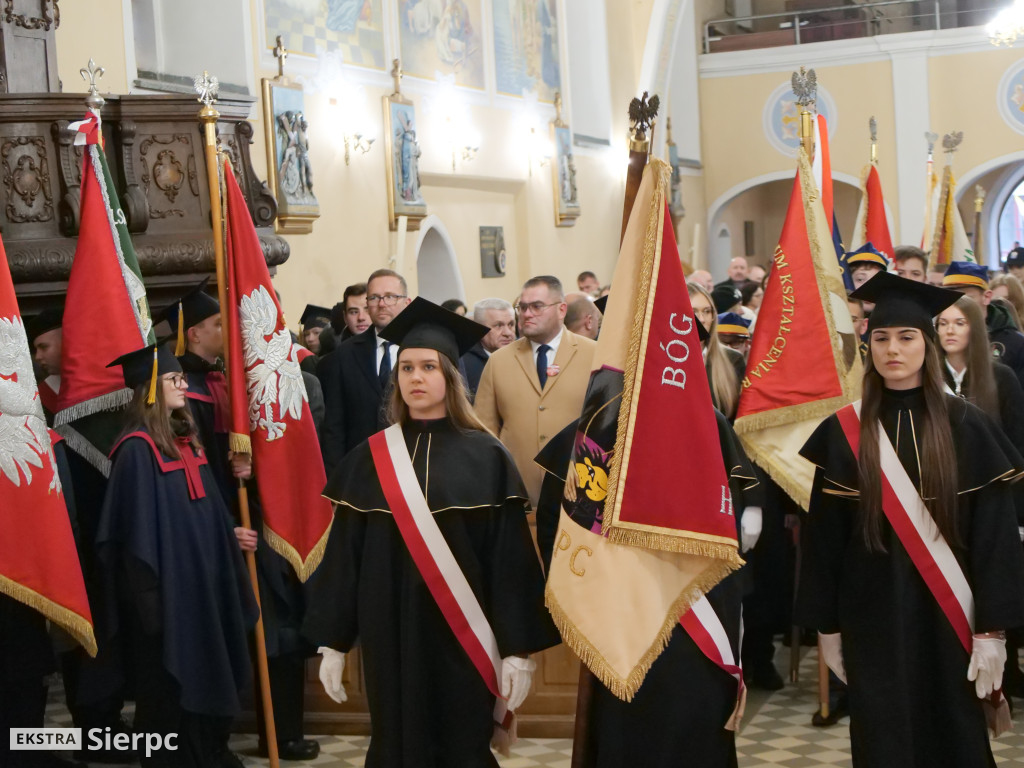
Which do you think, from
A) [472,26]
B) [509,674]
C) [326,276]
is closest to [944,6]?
[472,26]

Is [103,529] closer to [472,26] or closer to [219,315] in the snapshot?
[219,315]

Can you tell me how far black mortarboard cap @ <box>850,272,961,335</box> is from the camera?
13.3 feet

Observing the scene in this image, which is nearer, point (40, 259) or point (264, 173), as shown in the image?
point (40, 259)

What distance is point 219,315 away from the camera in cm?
554

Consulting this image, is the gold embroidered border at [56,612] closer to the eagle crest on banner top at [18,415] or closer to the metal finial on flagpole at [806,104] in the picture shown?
the eagle crest on banner top at [18,415]

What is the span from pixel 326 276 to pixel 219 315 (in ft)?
20.0

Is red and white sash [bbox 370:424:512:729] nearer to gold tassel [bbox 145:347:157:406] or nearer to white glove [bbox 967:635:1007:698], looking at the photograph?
gold tassel [bbox 145:347:157:406]

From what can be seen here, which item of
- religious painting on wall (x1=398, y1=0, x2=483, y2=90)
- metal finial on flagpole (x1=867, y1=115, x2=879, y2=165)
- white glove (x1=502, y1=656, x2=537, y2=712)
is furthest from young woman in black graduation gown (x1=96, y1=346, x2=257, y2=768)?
religious painting on wall (x1=398, y1=0, x2=483, y2=90)

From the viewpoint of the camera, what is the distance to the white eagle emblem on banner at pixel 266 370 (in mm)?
5281

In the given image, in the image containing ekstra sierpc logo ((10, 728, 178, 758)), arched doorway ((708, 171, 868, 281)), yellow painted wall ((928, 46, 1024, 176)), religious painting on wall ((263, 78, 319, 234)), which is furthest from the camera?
arched doorway ((708, 171, 868, 281))

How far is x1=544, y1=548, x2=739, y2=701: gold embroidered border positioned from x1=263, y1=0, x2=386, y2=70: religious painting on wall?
8.25 metres

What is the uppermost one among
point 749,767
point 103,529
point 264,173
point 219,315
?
point 264,173

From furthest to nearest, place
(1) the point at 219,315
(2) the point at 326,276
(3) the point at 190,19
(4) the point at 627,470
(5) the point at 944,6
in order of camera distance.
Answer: (5) the point at 944,6 → (2) the point at 326,276 → (3) the point at 190,19 → (1) the point at 219,315 → (4) the point at 627,470

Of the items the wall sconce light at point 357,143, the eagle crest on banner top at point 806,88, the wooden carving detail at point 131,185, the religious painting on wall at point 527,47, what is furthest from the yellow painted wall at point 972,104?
the wooden carving detail at point 131,185
